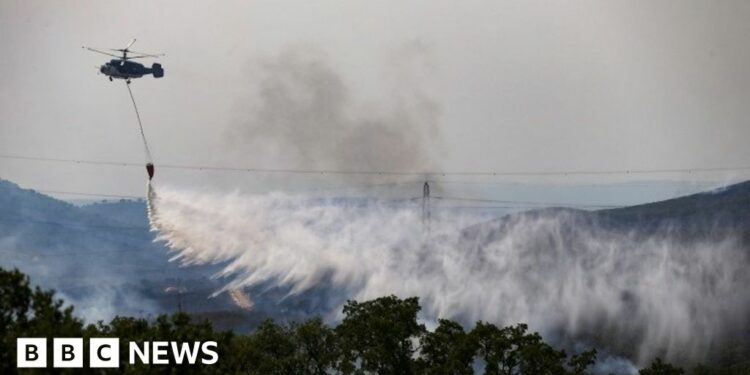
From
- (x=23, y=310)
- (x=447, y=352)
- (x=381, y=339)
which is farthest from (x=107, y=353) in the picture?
(x=447, y=352)

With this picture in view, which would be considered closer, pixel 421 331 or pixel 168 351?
pixel 168 351

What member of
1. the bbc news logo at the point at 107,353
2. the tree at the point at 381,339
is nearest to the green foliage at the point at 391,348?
the tree at the point at 381,339

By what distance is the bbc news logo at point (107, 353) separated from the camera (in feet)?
303

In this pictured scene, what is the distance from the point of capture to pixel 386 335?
149875 millimetres

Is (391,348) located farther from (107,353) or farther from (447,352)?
(107,353)

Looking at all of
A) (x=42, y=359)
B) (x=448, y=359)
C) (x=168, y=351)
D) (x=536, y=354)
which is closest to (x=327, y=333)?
(x=448, y=359)

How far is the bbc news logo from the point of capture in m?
92.4

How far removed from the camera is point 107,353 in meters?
96.9

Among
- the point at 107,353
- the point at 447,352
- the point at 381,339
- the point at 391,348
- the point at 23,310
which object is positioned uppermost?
the point at 23,310

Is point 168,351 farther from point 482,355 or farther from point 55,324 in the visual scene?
point 482,355

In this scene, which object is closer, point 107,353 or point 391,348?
point 107,353

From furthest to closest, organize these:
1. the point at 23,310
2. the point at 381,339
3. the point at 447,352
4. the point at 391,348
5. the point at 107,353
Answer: the point at 381,339 < the point at 391,348 < the point at 447,352 < the point at 23,310 < the point at 107,353

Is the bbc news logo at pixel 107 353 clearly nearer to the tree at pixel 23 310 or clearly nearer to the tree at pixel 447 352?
the tree at pixel 23 310

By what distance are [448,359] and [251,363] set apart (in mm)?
22946
